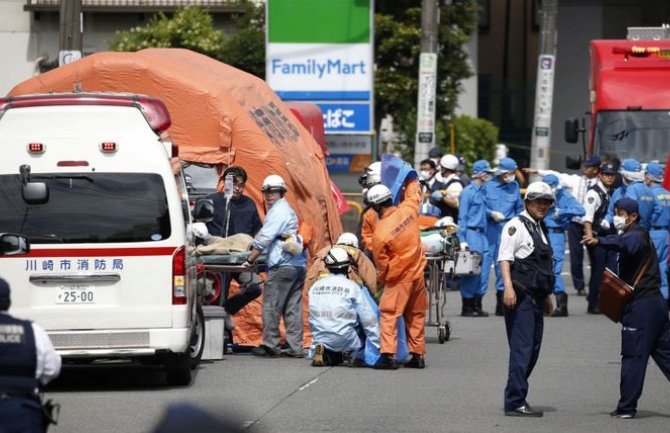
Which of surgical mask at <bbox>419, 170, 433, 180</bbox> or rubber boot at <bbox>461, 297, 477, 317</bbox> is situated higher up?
surgical mask at <bbox>419, 170, 433, 180</bbox>

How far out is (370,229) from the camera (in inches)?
616

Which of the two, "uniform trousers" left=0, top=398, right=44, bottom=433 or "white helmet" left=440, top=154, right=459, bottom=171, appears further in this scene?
"white helmet" left=440, top=154, right=459, bottom=171

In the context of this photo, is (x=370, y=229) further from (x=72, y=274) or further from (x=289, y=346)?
(x=72, y=274)

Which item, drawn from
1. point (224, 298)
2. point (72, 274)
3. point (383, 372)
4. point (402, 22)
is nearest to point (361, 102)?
point (402, 22)

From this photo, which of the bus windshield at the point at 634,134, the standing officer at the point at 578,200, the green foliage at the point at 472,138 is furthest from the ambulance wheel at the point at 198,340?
the green foliage at the point at 472,138

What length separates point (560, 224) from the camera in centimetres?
1911

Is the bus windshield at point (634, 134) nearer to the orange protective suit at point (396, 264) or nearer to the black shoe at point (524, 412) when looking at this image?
the orange protective suit at point (396, 264)

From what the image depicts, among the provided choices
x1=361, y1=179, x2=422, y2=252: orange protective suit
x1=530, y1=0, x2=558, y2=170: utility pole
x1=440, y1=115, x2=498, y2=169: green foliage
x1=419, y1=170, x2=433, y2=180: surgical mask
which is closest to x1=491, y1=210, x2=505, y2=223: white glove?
x1=361, y1=179, x2=422, y2=252: orange protective suit

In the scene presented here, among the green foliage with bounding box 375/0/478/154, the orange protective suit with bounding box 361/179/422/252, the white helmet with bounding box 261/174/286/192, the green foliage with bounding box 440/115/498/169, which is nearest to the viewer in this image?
the orange protective suit with bounding box 361/179/422/252

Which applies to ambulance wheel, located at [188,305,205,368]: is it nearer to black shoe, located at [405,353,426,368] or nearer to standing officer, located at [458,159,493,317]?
black shoe, located at [405,353,426,368]

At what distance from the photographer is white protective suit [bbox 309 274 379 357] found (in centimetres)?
1428

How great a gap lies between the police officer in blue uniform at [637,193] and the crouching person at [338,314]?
14.2ft

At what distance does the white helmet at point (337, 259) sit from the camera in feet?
47.2

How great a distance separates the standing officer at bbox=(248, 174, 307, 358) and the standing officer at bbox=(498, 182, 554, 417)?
3.67m
